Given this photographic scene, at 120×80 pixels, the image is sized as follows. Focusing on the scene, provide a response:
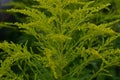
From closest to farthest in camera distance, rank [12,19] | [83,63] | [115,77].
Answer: [83,63]
[115,77]
[12,19]

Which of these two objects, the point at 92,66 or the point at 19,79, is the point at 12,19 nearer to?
the point at 92,66

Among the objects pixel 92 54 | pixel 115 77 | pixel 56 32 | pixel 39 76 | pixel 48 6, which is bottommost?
pixel 115 77

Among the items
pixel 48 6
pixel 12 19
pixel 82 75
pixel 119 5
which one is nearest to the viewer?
pixel 48 6

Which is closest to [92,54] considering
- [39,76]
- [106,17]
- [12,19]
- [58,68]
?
[58,68]

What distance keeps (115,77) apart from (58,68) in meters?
1.10

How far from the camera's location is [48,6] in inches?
122

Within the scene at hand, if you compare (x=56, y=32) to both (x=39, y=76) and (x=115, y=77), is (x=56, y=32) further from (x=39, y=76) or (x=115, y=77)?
(x=115, y=77)

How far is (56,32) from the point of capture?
325cm

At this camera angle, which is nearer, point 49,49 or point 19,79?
point 49,49

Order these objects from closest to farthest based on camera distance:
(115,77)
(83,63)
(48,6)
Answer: (48,6) → (83,63) → (115,77)

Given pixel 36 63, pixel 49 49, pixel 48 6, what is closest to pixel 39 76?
pixel 36 63

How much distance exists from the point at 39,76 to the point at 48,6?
73cm

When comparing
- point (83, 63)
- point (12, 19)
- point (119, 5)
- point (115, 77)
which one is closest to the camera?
point (83, 63)

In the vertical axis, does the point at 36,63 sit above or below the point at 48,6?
below
